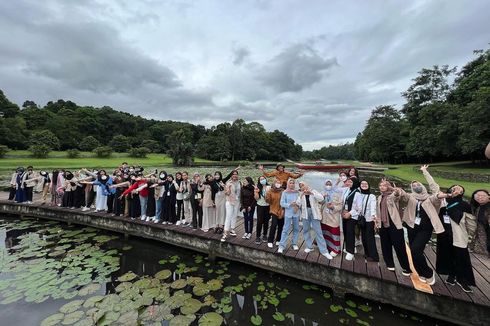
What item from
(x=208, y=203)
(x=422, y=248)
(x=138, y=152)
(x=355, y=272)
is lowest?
(x=355, y=272)

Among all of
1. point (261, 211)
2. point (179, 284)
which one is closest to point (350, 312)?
point (261, 211)

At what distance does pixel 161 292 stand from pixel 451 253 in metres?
6.35

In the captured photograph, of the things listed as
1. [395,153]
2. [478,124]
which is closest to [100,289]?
[478,124]

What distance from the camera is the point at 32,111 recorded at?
65312mm

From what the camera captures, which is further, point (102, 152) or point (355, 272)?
point (102, 152)

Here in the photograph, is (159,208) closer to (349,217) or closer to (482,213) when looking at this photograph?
(349,217)

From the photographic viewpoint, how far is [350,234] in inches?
217

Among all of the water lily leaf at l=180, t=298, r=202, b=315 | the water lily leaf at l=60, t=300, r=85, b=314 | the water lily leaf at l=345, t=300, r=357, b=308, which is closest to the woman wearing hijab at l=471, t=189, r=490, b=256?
the water lily leaf at l=345, t=300, r=357, b=308

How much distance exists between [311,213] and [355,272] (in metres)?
1.60

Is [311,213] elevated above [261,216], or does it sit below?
above

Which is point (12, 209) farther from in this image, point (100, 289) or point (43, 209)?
point (100, 289)

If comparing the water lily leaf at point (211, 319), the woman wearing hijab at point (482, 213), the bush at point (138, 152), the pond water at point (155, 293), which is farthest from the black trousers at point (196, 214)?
the bush at point (138, 152)

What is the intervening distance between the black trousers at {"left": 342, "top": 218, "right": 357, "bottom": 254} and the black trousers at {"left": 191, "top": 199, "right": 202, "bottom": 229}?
15.3 ft

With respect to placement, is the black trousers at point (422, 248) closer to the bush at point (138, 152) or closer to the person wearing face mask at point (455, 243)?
the person wearing face mask at point (455, 243)
